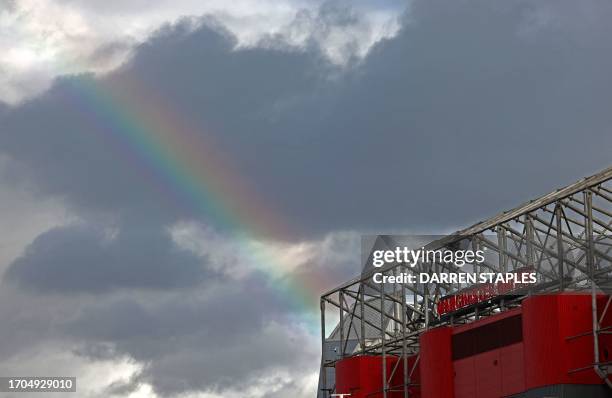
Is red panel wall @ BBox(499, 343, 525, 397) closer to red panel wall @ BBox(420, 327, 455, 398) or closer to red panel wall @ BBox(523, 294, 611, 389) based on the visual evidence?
red panel wall @ BBox(523, 294, 611, 389)

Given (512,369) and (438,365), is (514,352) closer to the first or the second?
(512,369)

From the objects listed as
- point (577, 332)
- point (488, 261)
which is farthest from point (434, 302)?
point (577, 332)

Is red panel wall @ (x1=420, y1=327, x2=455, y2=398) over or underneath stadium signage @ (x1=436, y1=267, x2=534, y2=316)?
underneath

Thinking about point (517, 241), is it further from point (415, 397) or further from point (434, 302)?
point (415, 397)

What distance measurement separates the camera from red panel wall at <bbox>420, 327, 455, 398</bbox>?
131 m

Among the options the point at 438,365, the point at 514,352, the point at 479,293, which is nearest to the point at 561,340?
the point at 514,352

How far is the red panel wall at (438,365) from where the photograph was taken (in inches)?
5153

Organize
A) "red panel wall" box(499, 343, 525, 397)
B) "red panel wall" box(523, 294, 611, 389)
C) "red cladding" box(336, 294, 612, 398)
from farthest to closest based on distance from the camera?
"red panel wall" box(499, 343, 525, 397)
"red cladding" box(336, 294, 612, 398)
"red panel wall" box(523, 294, 611, 389)

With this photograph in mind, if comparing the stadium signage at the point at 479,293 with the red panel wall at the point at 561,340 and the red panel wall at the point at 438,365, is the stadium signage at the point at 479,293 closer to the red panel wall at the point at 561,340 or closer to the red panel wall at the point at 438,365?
the red panel wall at the point at 438,365

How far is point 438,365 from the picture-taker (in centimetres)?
13200

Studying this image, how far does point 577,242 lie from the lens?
116m

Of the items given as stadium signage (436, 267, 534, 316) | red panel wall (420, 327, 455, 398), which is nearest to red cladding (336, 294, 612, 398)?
red panel wall (420, 327, 455, 398)

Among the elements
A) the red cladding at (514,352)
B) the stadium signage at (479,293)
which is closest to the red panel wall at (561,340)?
the red cladding at (514,352)

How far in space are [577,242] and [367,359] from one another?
44.6 m
